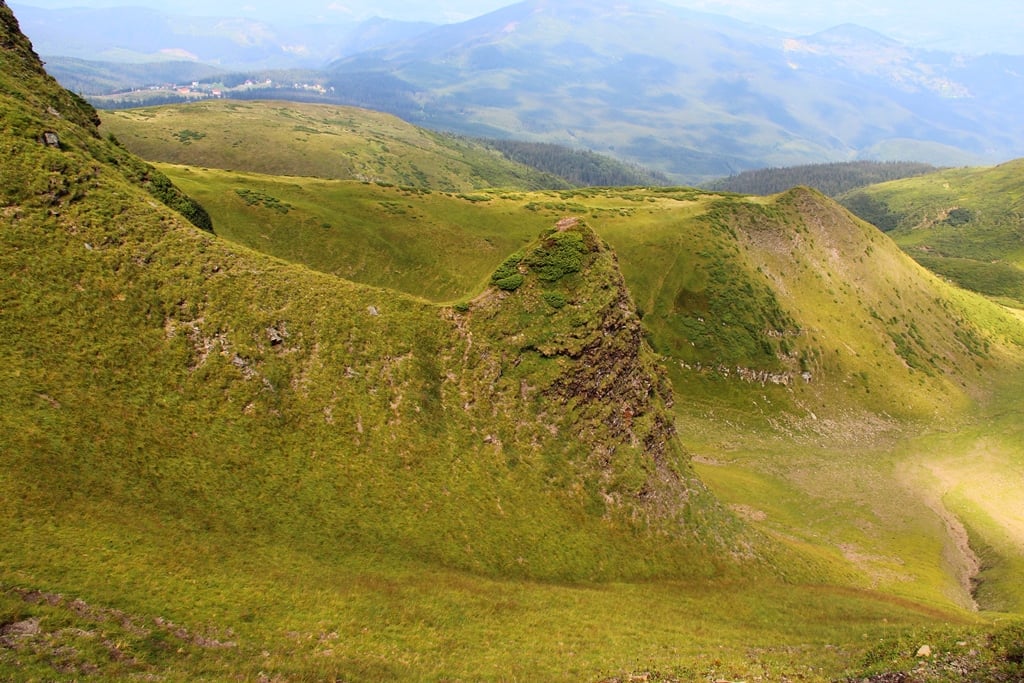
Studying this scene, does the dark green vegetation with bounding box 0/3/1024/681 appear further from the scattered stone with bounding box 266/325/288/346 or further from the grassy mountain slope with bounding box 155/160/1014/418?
the grassy mountain slope with bounding box 155/160/1014/418

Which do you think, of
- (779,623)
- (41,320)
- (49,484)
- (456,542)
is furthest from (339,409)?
(779,623)

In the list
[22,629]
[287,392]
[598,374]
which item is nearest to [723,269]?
[598,374]

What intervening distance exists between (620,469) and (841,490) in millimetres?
36600

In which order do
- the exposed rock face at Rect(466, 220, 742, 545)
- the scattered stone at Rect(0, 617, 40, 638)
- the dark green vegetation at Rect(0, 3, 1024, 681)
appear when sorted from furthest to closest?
1. the exposed rock face at Rect(466, 220, 742, 545)
2. the dark green vegetation at Rect(0, 3, 1024, 681)
3. the scattered stone at Rect(0, 617, 40, 638)

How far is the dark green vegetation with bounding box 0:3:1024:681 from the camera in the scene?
58.5 ft

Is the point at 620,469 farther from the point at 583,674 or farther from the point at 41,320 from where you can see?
the point at 41,320

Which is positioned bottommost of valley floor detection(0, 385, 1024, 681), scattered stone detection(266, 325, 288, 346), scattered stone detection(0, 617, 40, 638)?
valley floor detection(0, 385, 1024, 681)

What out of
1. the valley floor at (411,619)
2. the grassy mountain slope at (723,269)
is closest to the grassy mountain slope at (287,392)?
the valley floor at (411,619)

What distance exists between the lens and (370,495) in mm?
24922

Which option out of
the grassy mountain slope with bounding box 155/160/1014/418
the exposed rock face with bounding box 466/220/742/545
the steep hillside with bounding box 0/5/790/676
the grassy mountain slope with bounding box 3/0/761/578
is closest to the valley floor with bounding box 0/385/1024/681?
the steep hillside with bounding box 0/5/790/676

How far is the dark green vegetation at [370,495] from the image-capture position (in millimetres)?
17828

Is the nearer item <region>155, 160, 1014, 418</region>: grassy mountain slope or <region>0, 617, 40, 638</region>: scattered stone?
<region>0, 617, 40, 638</region>: scattered stone

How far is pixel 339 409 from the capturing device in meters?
26.9

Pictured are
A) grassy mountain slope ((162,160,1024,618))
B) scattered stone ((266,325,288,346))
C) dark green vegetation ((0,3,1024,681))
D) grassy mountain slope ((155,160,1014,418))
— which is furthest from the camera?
grassy mountain slope ((155,160,1014,418))
